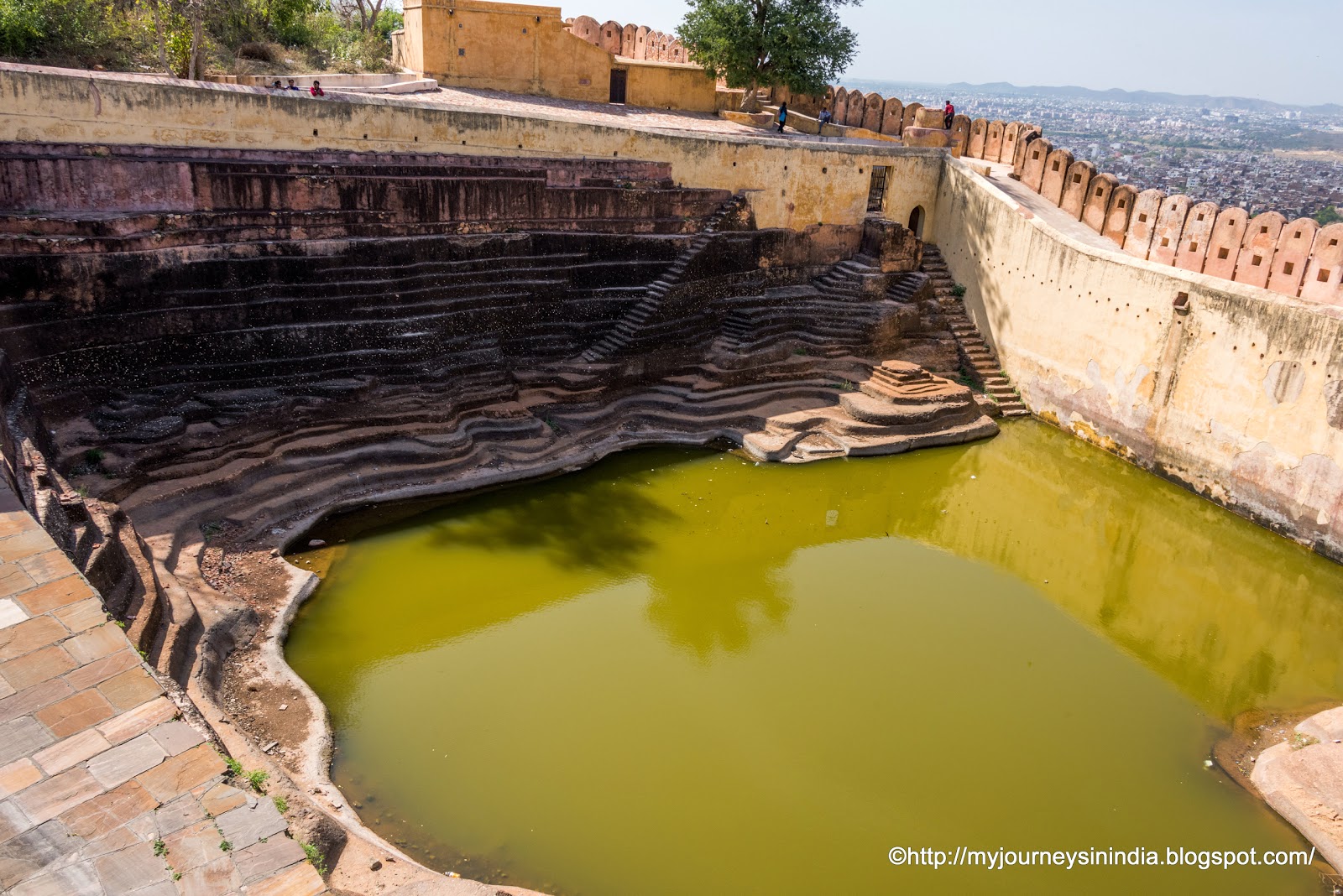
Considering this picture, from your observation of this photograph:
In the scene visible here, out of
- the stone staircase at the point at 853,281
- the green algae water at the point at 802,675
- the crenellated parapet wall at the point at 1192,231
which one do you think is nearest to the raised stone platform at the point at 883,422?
the green algae water at the point at 802,675

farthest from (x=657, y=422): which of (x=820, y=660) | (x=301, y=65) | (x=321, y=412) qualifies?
(x=301, y=65)

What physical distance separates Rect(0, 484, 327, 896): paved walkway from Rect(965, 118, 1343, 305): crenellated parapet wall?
10.8 metres

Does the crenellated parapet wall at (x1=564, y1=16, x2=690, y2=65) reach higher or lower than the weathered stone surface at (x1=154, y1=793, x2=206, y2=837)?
higher

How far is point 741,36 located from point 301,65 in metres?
7.09

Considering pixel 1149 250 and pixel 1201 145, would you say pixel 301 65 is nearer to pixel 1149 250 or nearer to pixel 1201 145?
pixel 1149 250

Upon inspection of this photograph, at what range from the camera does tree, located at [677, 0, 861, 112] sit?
47.3ft

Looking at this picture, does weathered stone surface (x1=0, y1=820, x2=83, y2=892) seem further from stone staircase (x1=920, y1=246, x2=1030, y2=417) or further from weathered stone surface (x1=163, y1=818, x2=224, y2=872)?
stone staircase (x1=920, y1=246, x2=1030, y2=417)

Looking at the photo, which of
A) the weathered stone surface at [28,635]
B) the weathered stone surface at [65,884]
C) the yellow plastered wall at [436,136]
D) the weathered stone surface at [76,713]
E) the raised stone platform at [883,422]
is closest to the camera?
the weathered stone surface at [65,884]

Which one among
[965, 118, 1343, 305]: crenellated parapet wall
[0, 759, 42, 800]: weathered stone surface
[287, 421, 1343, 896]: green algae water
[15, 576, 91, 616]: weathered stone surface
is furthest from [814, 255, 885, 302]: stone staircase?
[0, 759, 42, 800]: weathered stone surface

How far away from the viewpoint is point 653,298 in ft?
39.6

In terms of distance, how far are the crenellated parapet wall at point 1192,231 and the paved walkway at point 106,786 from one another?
10.8 metres

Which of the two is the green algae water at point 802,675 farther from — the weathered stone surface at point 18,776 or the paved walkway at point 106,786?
the weathered stone surface at point 18,776

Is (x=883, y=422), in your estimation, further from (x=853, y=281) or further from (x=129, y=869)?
(x=129, y=869)

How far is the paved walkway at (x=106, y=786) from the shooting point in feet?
11.7
